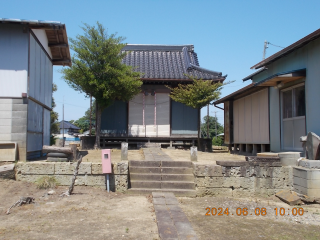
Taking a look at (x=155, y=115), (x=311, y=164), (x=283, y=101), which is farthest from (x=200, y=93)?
(x=311, y=164)

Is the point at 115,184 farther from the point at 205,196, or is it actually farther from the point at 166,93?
the point at 166,93

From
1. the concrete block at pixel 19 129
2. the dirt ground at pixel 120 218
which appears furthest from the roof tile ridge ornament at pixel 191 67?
the concrete block at pixel 19 129

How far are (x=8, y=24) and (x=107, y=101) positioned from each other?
5381 mm

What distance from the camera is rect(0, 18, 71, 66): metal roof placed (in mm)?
8586

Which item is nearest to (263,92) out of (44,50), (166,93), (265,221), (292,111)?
(292,111)

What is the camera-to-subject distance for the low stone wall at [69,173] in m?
8.06

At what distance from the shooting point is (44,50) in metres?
10.8

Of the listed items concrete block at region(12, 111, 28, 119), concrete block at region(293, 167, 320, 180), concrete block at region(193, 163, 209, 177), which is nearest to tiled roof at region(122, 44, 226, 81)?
concrete block at region(12, 111, 28, 119)

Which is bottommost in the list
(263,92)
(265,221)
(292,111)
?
(265,221)

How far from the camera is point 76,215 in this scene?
19.2 feet

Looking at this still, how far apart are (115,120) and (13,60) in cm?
793

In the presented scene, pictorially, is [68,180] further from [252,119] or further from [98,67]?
[252,119]

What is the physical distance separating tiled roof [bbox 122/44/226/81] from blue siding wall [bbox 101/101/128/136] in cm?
228

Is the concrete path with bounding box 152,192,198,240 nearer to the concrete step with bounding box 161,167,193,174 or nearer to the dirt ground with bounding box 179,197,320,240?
the dirt ground with bounding box 179,197,320,240
